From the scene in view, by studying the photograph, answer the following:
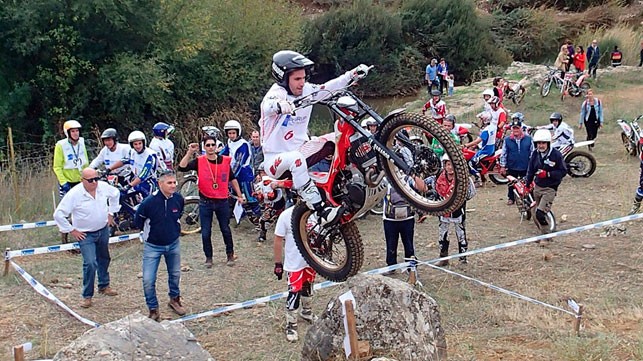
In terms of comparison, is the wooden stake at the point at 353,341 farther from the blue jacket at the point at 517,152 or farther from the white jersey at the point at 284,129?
the blue jacket at the point at 517,152

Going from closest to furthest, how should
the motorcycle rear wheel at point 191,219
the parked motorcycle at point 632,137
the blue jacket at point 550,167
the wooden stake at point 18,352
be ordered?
1. the wooden stake at point 18,352
2. the blue jacket at point 550,167
3. the motorcycle rear wheel at point 191,219
4. the parked motorcycle at point 632,137

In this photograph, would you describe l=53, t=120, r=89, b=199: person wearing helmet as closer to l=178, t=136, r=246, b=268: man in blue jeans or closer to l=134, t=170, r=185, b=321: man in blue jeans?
l=178, t=136, r=246, b=268: man in blue jeans

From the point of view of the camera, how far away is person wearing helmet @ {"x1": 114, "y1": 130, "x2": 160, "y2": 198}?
10.6 meters

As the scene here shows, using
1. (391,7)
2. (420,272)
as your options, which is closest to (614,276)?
(420,272)

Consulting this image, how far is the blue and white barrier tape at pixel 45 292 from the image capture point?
25.9ft

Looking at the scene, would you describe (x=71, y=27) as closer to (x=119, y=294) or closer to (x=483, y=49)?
(x=119, y=294)

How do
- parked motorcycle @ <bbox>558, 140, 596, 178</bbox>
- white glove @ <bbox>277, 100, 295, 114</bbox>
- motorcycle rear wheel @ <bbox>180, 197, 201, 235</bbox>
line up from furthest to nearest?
parked motorcycle @ <bbox>558, 140, 596, 178</bbox> < motorcycle rear wheel @ <bbox>180, 197, 201, 235</bbox> < white glove @ <bbox>277, 100, 295, 114</bbox>

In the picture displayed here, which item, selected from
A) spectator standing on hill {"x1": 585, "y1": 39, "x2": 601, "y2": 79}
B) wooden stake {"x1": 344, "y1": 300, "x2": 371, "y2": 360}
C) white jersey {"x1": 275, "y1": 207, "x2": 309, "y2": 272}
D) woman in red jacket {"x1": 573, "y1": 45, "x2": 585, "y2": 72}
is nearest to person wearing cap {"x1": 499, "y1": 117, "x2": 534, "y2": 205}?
white jersey {"x1": 275, "y1": 207, "x2": 309, "y2": 272}

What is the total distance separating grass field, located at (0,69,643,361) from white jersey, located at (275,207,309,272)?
2.57 feet

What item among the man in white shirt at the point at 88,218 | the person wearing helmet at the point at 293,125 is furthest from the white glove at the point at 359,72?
the man in white shirt at the point at 88,218

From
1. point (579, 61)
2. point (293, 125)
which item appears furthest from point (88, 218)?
point (579, 61)

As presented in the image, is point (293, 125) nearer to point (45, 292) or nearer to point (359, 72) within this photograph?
point (359, 72)

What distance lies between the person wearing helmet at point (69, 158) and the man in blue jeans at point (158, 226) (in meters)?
3.37

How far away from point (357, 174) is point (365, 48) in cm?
3129
